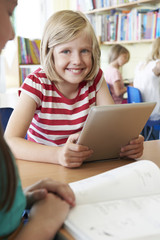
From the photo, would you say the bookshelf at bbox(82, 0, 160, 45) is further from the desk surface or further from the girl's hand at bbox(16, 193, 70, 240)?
the girl's hand at bbox(16, 193, 70, 240)

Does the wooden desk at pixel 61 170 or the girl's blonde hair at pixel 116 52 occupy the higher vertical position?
the girl's blonde hair at pixel 116 52

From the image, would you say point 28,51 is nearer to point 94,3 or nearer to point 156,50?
point 156,50

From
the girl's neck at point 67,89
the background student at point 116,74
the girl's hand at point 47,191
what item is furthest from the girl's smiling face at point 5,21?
the background student at point 116,74

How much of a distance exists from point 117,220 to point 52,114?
775 mm

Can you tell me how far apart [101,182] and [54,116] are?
0.63m

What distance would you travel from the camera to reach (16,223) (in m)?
0.58

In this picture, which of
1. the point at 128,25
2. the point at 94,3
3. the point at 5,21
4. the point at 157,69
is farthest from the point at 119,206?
the point at 94,3

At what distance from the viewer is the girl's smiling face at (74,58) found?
1263 mm

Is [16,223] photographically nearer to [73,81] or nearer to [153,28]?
[73,81]

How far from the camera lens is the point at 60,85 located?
1.36 m

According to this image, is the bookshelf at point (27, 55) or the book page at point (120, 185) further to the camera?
the bookshelf at point (27, 55)

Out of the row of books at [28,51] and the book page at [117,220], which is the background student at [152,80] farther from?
the book page at [117,220]

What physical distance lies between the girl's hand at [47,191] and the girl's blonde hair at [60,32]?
691mm

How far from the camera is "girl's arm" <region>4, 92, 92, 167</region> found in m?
0.96
